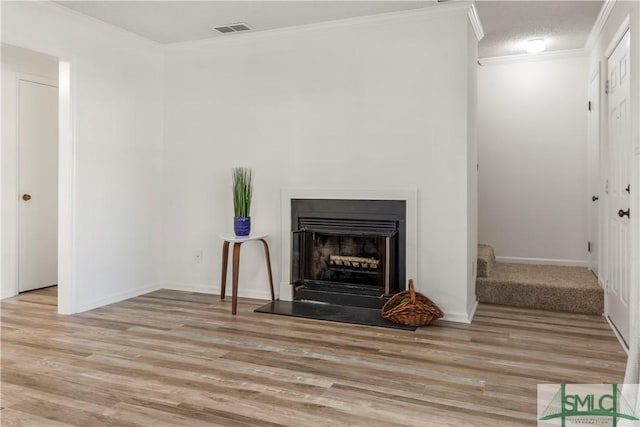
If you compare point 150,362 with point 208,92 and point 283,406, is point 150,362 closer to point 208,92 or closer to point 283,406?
point 283,406

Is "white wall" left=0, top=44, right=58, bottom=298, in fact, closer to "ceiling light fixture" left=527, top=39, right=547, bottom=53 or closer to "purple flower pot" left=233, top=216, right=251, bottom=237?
"purple flower pot" left=233, top=216, right=251, bottom=237

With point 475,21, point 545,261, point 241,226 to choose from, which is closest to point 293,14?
point 475,21

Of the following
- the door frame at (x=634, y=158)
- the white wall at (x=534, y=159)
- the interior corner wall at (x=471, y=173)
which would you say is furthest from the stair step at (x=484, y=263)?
the door frame at (x=634, y=158)

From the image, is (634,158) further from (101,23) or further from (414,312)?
(101,23)

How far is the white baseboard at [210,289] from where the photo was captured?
4.35 metres

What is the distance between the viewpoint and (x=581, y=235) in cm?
504

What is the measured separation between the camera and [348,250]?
4.13 m

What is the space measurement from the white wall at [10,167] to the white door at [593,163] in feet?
16.6

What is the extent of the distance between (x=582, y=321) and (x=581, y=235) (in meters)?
1.68

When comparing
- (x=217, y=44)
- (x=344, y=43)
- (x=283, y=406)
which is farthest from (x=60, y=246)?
(x=344, y=43)

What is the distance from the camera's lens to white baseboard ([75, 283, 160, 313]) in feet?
12.8

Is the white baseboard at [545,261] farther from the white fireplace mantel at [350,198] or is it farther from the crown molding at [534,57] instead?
the crown molding at [534,57]

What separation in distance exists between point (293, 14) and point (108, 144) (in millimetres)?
1914

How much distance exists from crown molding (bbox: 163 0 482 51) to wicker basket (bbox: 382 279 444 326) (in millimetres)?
2095
